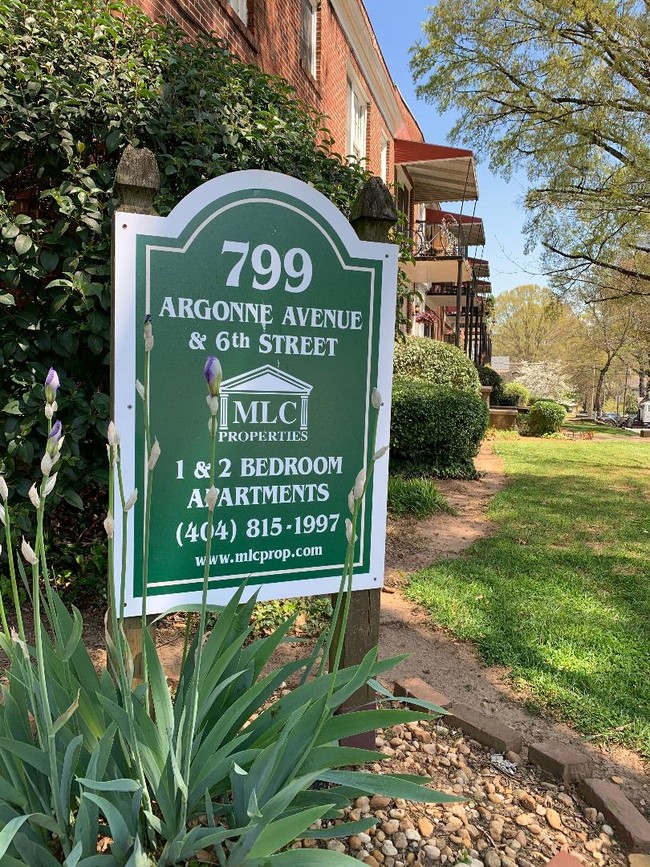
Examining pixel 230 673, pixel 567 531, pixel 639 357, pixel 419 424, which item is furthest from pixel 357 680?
pixel 639 357

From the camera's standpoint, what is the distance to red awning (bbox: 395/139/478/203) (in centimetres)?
1574

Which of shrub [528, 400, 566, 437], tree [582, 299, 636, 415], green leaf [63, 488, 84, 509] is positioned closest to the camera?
green leaf [63, 488, 84, 509]

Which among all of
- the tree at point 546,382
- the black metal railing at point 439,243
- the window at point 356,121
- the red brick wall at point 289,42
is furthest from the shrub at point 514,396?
the tree at point 546,382

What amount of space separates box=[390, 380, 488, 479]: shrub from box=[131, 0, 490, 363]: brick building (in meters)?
1.75

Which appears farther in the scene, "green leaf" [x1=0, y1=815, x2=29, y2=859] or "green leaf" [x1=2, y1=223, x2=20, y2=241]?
"green leaf" [x1=2, y1=223, x2=20, y2=241]

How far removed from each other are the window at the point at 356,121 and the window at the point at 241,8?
541cm

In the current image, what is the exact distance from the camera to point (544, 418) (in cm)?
1705

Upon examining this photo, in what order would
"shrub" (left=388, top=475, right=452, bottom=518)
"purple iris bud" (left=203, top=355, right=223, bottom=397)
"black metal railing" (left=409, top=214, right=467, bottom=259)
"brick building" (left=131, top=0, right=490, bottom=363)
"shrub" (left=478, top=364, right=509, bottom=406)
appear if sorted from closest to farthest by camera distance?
"purple iris bud" (left=203, top=355, right=223, bottom=397), "shrub" (left=388, top=475, right=452, bottom=518), "brick building" (left=131, top=0, right=490, bottom=363), "black metal railing" (left=409, top=214, right=467, bottom=259), "shrub" (left=478, top=364, right=509, bottom=406)

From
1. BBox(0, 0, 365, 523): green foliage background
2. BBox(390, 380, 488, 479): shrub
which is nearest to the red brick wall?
BBox(0, 0, 365, 523): green foliage background

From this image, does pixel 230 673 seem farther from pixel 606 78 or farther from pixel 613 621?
pixel 606 78

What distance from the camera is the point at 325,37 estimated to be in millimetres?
10586

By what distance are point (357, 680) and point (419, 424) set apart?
657 cm

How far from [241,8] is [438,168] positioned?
33.1ft

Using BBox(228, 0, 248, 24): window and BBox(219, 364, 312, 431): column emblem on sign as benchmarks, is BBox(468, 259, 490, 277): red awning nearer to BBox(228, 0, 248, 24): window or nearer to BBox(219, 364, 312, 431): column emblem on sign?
BBox(228, 0, 248, 24): window
